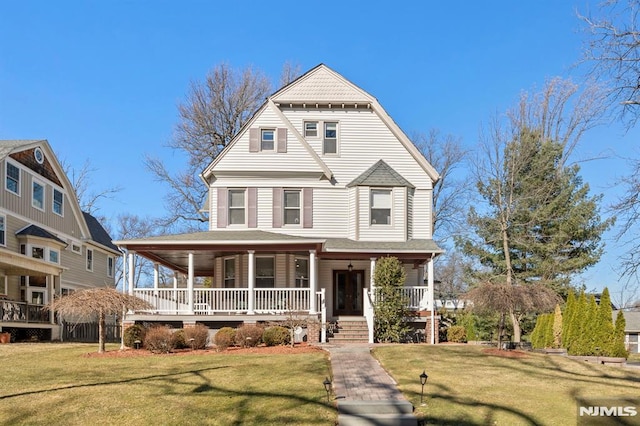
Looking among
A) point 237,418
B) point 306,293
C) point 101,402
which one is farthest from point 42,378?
point 306,293

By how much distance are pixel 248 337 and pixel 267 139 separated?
331 inches

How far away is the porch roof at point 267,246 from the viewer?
17859mm

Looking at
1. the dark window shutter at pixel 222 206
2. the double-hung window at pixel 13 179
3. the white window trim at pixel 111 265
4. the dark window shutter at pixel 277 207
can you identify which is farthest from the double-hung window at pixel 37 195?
the dark window shutter at pixel 277 207

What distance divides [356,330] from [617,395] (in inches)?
381

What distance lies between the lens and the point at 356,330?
1820 centimetres

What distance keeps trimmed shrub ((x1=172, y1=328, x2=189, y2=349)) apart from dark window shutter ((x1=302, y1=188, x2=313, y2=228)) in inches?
269

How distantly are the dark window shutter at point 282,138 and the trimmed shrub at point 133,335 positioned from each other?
335 inches

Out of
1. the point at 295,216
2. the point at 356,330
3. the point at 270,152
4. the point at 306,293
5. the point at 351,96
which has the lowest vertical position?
the point at 356,330

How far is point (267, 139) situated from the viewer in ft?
68.9

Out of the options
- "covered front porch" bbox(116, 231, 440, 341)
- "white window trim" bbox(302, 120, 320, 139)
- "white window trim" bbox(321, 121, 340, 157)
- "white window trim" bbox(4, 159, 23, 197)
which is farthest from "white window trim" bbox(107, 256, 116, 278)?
"white window trim" bbox(321, 121, 340, 157)

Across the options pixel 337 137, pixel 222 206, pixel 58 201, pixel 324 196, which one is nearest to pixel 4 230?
pixel 58 201

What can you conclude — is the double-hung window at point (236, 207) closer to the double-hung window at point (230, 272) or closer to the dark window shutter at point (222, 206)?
the dark window shutter at point (222, 206)

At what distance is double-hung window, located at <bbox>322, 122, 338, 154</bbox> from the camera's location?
21.5 meters

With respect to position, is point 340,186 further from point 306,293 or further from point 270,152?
point 306,293
